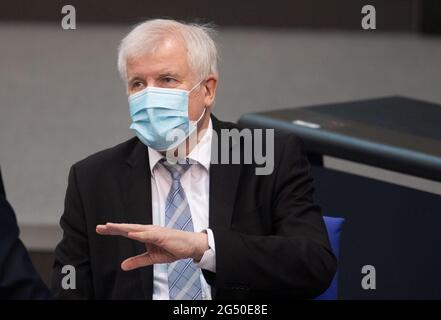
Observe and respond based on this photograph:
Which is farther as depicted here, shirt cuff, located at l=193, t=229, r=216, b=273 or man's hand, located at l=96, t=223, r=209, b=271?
shirt cuff, located at l=193, t=229, r=216, b=273

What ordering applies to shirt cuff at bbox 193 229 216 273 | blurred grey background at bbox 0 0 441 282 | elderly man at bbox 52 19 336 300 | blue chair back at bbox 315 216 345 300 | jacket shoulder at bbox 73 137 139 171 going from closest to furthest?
shirt cuff at bbox 193 229 216 273 → elderly man at bbox 52 19 336 300 → jacket shoulder at bbox 73 137 139 171 → blue chair back at bbox 315 216 345 300 → blurred grey background at bbox 0 0 441 282

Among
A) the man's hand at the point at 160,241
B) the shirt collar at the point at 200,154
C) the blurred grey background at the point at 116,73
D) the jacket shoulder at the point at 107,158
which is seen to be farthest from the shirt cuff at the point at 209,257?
the blurred grey background at the point at 116,73

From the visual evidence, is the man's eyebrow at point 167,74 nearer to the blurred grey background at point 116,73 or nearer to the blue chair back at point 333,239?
the blue chair back at point 333,239

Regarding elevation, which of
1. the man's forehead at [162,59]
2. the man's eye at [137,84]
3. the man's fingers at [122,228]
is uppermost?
the man's forehead at [162,59]

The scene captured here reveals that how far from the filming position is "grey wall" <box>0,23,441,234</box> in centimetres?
554

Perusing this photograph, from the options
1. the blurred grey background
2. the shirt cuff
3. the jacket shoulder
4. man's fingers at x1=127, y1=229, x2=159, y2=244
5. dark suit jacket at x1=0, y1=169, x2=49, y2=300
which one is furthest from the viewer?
the blurred grey background

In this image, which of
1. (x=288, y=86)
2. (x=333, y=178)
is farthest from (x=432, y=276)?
(x=288, y=86)

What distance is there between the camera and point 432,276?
10.5ft

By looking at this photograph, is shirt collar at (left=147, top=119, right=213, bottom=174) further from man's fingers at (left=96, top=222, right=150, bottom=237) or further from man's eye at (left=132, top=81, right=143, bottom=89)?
man's fingers at (left=96, top=222, right=150, bottom=237)

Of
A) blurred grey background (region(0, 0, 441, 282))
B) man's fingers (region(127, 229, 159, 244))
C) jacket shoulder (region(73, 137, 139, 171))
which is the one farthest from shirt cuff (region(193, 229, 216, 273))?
blurred grey background (region(0, 0, 441, 282))

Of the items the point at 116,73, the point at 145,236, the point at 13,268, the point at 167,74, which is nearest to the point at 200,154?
the point at 167,74

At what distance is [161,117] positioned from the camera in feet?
8.30

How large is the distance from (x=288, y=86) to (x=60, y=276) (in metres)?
3.27

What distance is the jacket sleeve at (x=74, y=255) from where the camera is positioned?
243 centimetres
